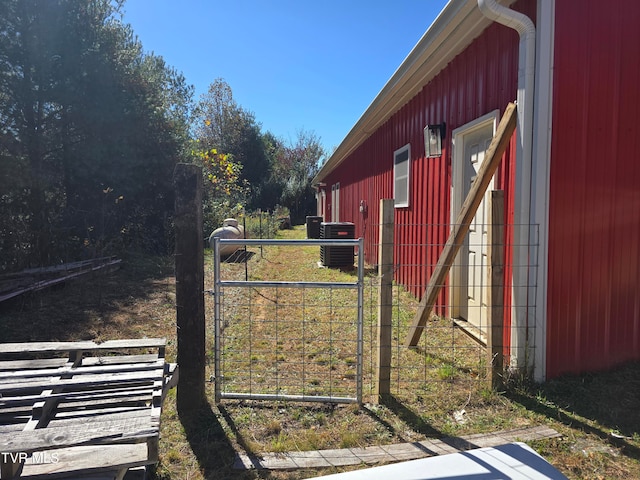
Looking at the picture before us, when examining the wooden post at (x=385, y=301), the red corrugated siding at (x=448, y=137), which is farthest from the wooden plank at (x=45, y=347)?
the red corrugated siding at (x=448, y=137)

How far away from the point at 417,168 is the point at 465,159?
4.63 feet

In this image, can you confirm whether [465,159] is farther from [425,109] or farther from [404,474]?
[404,474]

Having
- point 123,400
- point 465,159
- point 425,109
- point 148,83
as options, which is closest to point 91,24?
point 148,83

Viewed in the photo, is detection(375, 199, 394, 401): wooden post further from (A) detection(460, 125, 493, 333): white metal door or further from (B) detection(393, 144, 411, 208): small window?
(B) detection(393, 144, 411, 208): small window

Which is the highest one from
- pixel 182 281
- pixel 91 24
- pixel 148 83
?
pixel 91 24

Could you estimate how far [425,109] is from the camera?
5531 mm

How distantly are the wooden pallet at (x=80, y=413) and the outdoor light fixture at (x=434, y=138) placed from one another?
3883mm

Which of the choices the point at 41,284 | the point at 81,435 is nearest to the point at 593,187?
the point at 81,435

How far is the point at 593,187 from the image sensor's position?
10.2ft

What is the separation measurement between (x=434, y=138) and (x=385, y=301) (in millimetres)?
2886

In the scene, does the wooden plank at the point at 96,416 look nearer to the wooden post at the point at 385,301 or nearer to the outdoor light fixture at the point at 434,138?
the wooden post at the point at 385,301

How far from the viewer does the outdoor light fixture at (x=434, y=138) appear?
489 centimetres

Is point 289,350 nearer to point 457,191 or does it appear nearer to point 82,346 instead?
point 82,346

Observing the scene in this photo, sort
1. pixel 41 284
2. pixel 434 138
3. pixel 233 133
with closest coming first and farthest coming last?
1. pixel 434 138
2. pixel 41 284
3. pixel 233 133
